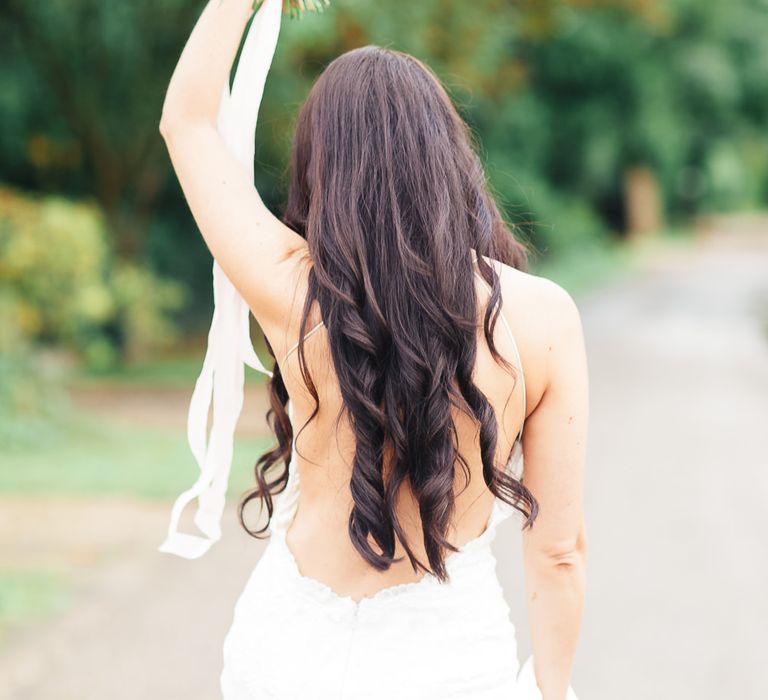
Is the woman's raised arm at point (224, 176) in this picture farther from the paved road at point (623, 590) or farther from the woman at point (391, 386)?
the paved road at point (623, 590)

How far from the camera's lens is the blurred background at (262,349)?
433cm

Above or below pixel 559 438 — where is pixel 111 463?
below

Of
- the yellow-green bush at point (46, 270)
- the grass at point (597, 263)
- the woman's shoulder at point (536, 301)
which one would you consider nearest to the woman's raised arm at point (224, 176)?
the woman's shoulder at point (536, 301)

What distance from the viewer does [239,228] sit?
1.66 m

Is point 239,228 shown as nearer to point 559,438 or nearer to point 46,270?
point 559,438

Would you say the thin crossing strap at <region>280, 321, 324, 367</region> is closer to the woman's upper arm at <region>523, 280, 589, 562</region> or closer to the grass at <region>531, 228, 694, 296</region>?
the woman's upper arm at <region>523, 280, 589, 562</region>

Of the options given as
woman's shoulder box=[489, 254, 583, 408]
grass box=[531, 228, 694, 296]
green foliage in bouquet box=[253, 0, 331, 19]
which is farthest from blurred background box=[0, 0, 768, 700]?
woman's shoulder box=[489, 254, 583, 408]

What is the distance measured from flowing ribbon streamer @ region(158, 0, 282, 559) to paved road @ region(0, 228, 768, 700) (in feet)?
6.90

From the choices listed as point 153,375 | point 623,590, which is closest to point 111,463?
point 623,590

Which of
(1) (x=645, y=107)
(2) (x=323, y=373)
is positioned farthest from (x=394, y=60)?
(1) (x=645, y=107)

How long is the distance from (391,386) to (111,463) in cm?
597

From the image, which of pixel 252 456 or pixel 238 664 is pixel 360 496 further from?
pixel 252 456

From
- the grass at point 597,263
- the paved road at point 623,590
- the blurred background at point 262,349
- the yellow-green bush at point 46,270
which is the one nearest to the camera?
the paved road at point 623,590

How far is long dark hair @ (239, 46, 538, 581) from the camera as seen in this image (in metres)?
1.59
